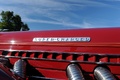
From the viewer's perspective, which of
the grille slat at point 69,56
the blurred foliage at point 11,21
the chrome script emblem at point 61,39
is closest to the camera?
the grille slat at point 69,56

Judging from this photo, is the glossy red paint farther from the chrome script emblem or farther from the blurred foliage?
the blurred foliage

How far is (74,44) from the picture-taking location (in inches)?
201

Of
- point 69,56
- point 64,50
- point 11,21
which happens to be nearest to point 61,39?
point 64,50

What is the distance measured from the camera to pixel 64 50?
519 cm

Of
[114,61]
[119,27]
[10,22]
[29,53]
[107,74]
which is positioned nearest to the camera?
[107,74]

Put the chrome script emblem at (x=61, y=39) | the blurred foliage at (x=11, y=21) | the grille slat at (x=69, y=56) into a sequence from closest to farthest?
the grille slat at (x=69, y=56) < the chrome script emblem at (x=61, y=39) < the blurred foliage at (x=11, y=21)

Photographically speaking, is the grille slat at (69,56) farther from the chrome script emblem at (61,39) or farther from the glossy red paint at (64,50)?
the chrome script emblem at (61,39)

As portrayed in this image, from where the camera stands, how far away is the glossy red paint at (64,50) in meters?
4.71

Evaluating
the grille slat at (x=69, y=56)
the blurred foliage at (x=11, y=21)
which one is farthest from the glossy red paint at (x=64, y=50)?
the blurred foliage at (x=11, y=21)

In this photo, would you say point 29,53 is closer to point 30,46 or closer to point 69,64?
point 30,46

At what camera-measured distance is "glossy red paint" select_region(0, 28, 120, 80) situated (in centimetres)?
471

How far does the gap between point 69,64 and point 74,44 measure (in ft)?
1.34

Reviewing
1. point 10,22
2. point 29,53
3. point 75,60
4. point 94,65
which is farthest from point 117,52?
point 10,22

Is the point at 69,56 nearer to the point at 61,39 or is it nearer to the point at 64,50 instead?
the point at 64,50
